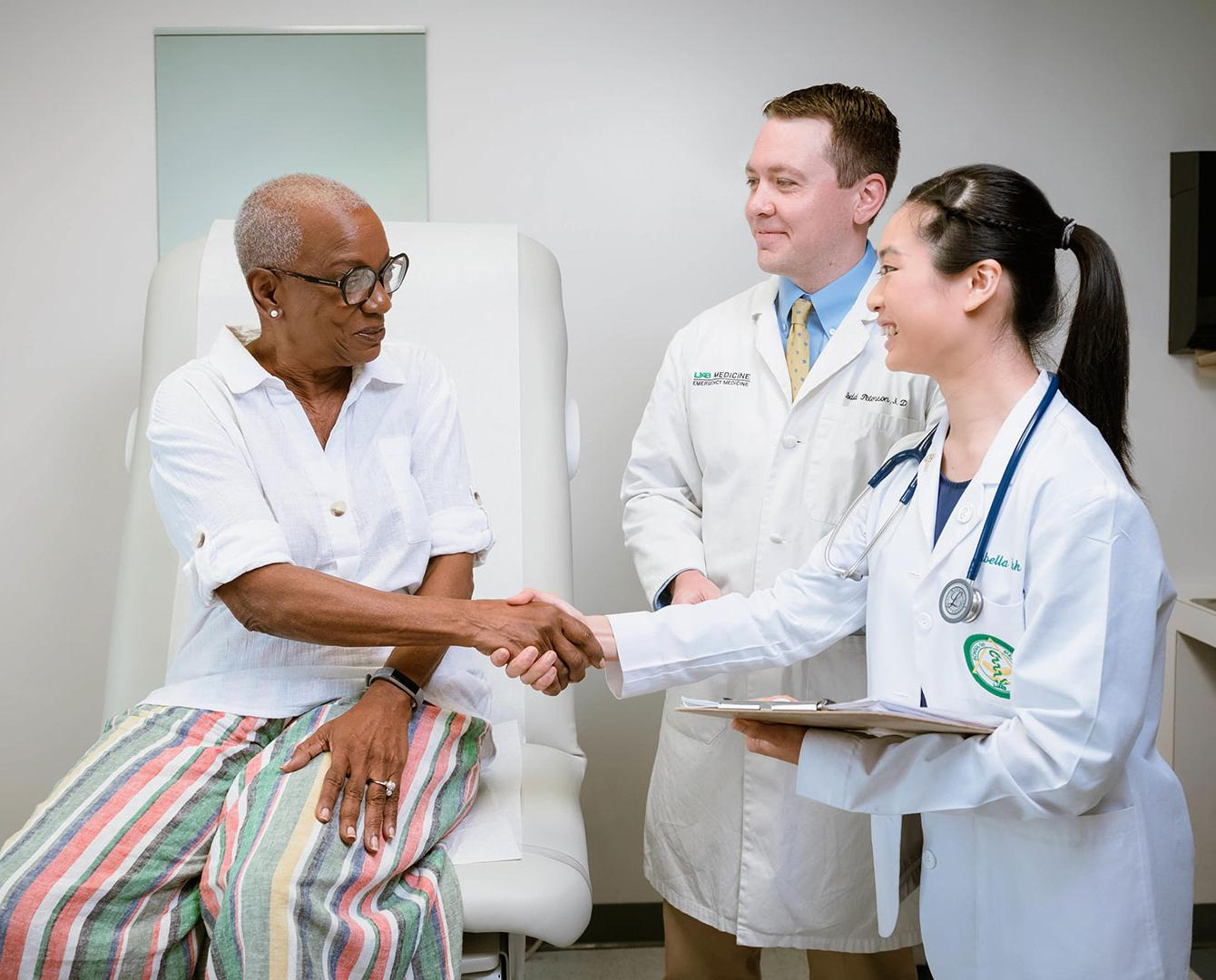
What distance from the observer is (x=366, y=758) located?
4.59ft

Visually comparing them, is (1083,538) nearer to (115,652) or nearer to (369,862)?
(369,862)

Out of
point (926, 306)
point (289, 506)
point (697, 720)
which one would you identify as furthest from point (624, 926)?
point (926, 306)

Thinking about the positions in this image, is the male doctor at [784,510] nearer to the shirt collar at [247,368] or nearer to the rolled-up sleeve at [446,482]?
the rolled-up sleeve at [446,482]

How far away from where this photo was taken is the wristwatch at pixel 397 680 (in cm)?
152

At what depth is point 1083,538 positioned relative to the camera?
1219 mm

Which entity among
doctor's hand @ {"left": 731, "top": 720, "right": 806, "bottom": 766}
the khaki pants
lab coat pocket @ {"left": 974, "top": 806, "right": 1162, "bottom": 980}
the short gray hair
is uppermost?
the short gray hair

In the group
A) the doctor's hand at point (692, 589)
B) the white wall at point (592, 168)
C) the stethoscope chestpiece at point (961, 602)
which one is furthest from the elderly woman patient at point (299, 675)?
the white wall at point (592, 168)

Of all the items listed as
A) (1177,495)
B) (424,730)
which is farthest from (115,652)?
(1177,495)

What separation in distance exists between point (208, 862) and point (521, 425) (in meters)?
0.92

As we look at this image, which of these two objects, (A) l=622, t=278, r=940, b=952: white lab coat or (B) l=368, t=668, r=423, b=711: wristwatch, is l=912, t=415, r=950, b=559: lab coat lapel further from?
(B) l=368, t=668, r=423, b=711: wristwatch

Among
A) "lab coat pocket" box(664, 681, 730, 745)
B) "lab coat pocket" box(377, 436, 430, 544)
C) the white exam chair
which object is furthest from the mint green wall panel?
"lab coat pocket" box(664, 681, 730, 745)

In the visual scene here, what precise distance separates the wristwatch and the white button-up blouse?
5 centimetres

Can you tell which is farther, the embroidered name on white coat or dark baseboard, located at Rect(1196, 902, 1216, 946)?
dark baseboard, located at Rect(1196, 902, 1216, 946)

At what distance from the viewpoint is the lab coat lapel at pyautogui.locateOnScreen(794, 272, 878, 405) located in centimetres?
175
